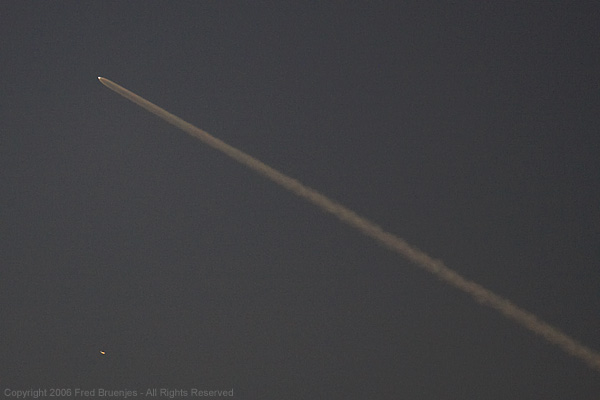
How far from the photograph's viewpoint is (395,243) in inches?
195

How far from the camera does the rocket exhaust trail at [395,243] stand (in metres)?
4.64

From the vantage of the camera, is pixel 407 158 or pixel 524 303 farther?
pixel 407 158

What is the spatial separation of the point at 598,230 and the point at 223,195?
3.29m

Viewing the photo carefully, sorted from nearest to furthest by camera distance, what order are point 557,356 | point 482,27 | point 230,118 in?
point 557,356 → point 482,27 → point 230,118

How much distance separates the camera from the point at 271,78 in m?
5.34

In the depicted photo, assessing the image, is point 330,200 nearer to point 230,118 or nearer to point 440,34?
point 230,118

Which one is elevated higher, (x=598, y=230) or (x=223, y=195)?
(x=223, y=195)

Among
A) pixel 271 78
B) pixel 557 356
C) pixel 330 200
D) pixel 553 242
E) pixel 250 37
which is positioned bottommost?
pixel 557 356

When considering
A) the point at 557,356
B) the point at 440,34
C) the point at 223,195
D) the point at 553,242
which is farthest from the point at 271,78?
the point at 557,356

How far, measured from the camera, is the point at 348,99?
5.20m

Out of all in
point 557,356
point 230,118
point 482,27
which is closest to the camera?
point 557,356

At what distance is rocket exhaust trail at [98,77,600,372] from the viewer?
464 cm

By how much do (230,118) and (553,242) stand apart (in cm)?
310

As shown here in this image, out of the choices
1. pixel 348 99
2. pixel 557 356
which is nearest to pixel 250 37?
pixel 348 99
